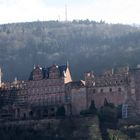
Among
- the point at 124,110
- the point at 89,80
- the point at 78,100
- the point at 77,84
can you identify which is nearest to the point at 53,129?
the point at 78,100

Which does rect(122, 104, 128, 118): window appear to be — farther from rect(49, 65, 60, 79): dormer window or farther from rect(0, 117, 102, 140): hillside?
rect(49, 65, 60, 79): dormer window

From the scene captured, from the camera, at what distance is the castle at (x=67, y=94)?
91062mm

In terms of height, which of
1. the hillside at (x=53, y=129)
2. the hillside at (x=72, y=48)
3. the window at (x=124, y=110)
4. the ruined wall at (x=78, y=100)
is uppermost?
the hillside at (x=72, y=48)

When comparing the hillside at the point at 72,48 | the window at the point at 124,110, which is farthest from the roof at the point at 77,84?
the hillside at the point at 72,48

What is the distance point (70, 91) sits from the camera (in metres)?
95.5

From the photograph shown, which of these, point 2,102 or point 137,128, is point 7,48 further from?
point 137,128

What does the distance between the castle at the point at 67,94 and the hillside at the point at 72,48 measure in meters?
23.3

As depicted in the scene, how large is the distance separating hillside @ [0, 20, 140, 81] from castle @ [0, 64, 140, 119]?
23326 mm

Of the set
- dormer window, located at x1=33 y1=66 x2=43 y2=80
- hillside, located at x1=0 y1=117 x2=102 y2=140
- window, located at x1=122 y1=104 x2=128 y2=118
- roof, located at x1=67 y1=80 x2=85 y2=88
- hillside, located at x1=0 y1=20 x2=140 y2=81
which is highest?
hillside, located at x1=0 y1=20 x2=140 y2=81

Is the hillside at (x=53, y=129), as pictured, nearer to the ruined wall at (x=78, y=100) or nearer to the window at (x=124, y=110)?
the window at (x=124, y=110)

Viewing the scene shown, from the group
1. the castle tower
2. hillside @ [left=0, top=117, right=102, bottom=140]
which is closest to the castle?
the castle tower

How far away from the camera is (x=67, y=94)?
96.1 m

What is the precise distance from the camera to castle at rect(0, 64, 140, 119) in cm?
9106

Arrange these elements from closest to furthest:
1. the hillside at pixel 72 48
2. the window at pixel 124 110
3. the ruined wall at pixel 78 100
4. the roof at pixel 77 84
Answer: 1. the window at pixel 124 110
2. the ruined wall at pixel 78 100
3. the roof at pixel 77 84
4. the hillside at pixel 72 48
